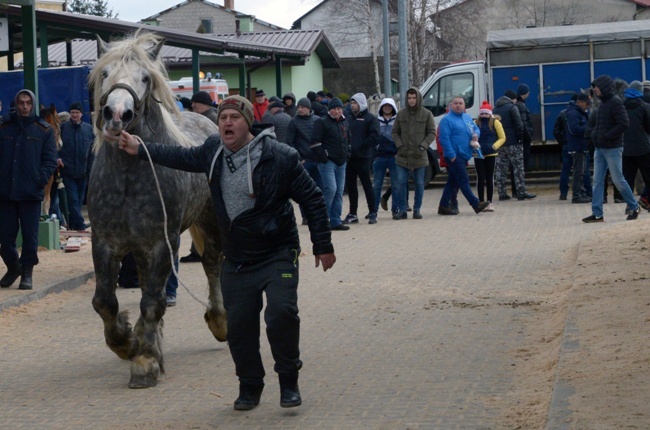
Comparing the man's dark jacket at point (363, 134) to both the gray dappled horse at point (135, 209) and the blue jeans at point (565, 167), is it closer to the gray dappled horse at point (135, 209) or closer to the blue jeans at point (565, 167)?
the blue jeans at point (565, 167)

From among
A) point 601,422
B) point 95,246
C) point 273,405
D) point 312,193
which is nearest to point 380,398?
point 273,405

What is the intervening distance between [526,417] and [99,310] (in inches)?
127

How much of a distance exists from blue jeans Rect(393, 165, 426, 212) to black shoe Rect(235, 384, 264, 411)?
42.7 ft

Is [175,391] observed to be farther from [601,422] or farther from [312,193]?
[601,422]

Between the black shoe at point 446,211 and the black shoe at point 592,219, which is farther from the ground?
the black shoe at point 446,211

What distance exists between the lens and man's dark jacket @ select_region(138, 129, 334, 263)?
6.66 meters

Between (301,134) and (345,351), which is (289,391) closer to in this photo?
(345,351)

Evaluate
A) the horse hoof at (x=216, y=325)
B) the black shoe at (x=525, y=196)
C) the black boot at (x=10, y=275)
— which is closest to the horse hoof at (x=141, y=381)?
the horse hoof at (x=216, y=325)

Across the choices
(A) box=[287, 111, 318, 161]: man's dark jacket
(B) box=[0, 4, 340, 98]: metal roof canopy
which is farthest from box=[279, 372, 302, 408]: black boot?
(A) box=[287, 111, 318, 161]: man's dark jacket

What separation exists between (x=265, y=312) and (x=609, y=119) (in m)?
10.8

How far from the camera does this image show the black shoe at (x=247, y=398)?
6.75 meters

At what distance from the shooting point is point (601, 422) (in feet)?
18.1

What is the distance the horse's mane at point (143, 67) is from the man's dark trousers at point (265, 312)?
1.79 meters

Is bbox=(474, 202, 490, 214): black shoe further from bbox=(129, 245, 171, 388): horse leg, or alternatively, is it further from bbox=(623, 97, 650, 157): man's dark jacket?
bbox=(129, 245, 171, 388): horse leg
